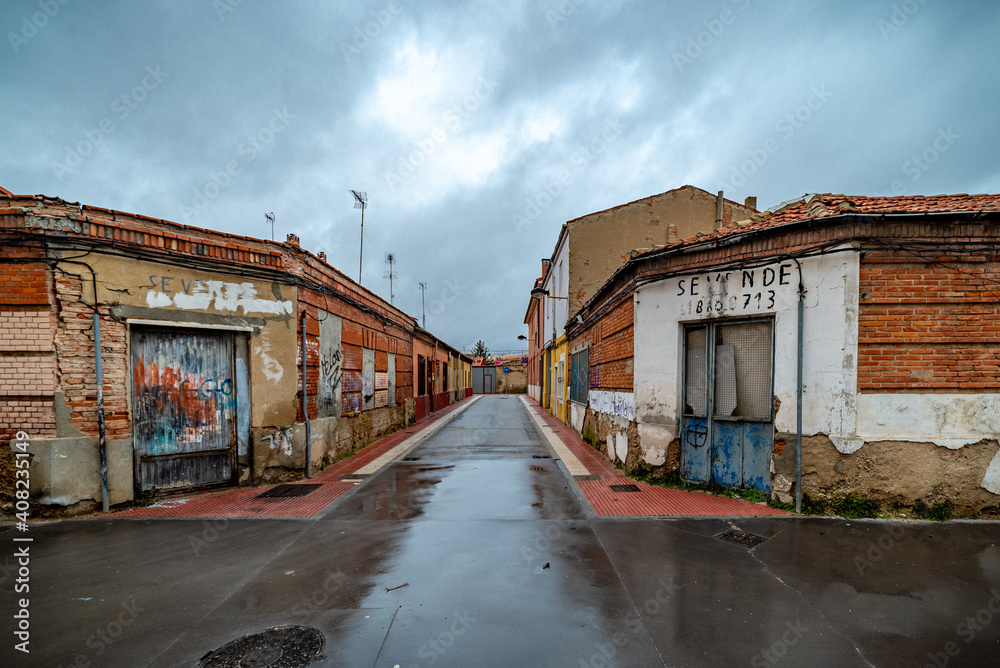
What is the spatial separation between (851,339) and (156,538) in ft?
27.6

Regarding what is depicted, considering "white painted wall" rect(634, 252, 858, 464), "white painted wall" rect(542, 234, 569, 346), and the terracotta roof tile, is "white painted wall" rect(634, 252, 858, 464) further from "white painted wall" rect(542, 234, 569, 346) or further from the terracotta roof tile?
"white painted wall" rect(542, 234, 569, 346)

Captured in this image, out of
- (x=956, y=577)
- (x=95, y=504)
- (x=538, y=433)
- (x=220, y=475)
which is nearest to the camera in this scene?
(x=956, y=577)

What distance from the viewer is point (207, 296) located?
6.15 m

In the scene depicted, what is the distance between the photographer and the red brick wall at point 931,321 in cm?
497

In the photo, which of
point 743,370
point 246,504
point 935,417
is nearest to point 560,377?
point 743,370

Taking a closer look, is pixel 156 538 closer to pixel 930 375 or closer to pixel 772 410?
pixel 772 410

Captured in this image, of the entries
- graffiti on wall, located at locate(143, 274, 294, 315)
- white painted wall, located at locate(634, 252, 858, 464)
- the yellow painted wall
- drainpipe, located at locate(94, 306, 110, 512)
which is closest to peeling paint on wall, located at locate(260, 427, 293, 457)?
drainpipe, located at locate(94, 306, 110, 512)

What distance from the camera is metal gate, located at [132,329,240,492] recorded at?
19.1 ft

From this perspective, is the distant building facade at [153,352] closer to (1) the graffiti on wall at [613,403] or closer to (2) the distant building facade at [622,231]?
(1) the graffiti on wall at [613,403]

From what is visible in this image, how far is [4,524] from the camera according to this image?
507cm

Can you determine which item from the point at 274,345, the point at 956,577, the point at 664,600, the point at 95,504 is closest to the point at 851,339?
the point at 956,577

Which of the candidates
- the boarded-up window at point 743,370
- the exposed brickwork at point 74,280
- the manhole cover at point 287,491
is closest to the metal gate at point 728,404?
the boarded-up window at point 743,370

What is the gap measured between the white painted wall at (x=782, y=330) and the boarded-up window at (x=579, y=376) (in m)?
4.68

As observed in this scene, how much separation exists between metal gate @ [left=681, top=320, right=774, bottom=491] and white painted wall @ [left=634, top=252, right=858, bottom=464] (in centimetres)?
20
